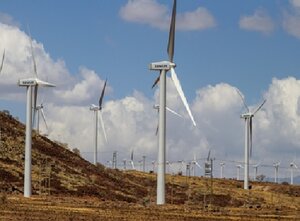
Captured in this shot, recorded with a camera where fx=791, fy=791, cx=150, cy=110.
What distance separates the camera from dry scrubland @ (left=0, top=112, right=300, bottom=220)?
85688 millimetres

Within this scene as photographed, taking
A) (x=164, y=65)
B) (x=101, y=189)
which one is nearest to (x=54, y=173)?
(x=101, y=189)

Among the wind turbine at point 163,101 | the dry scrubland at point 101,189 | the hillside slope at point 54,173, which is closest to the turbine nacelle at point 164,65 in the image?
the wind turbine at point 163,101

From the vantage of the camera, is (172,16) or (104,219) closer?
(104,219)

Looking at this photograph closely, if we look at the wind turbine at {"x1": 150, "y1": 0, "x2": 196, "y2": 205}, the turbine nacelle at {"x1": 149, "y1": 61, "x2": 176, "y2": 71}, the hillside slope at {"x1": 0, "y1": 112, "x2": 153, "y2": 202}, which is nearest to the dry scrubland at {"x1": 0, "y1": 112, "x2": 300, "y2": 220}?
the hillside slope at {"x1": 0, "y1": 112, "x2": 153, "y2": 202}

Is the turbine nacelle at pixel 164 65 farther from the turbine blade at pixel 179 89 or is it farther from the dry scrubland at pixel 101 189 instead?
the dry scrubland at pixel 101 189

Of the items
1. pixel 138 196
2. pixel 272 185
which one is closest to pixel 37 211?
pixel 138 196

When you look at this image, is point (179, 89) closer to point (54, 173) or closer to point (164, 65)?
point (164, 65)

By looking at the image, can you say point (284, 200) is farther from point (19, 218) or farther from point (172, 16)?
point (19, 218)

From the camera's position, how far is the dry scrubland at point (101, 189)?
281 feet

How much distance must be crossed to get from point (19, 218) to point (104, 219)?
686 centimetres

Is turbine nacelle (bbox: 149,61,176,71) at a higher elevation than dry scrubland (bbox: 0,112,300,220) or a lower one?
higher

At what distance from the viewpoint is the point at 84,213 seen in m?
65.8

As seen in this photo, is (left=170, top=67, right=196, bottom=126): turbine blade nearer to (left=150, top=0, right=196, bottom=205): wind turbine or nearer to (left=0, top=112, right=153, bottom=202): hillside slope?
(left=150, top=0, right=196, bottom=205): wind turbine

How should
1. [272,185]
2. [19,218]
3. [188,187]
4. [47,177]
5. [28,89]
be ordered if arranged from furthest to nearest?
[272,185]
[188,187]
[47,177]
[28,89]
[19,218]
